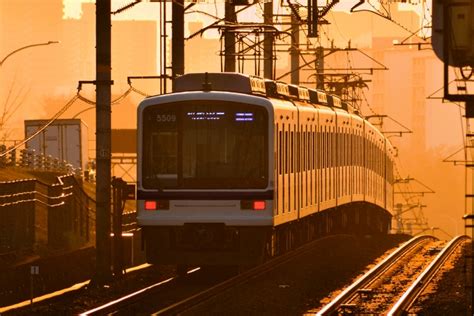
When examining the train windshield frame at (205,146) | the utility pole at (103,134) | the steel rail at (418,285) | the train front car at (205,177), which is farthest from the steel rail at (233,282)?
the steel rail at (418,285)

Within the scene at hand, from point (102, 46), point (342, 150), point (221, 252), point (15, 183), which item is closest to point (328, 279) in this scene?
point (221, 252)

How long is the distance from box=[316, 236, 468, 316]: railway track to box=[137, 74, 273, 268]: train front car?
2.05m

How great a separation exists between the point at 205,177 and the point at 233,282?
173 cm

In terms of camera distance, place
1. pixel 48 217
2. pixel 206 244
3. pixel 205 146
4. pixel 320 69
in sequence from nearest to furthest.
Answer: pixel 206 244, pixel 205 146, pixel 48 217, pixel 320 69

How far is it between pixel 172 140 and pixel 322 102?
10.8m

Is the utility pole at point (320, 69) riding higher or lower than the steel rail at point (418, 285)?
higher

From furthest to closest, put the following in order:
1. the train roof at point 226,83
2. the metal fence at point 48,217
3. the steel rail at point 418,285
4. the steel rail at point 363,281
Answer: the metal fence at point 48,217 < the train roof at point 226,83 < the steel rail at point 418,285 < the steel rail at point 363,281

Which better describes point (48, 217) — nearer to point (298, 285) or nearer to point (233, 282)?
point (233, 282)

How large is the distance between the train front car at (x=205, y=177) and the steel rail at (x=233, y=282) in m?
0.60

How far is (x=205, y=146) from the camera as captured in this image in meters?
26.6

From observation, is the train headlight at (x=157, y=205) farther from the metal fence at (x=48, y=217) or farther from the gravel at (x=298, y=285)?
the metal fence at (x=48, y=217)

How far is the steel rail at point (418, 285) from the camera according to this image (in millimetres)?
21741

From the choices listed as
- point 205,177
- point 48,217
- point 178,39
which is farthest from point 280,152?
point 48,217

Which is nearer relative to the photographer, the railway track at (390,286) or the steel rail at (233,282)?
the steel rail at (233,282)
